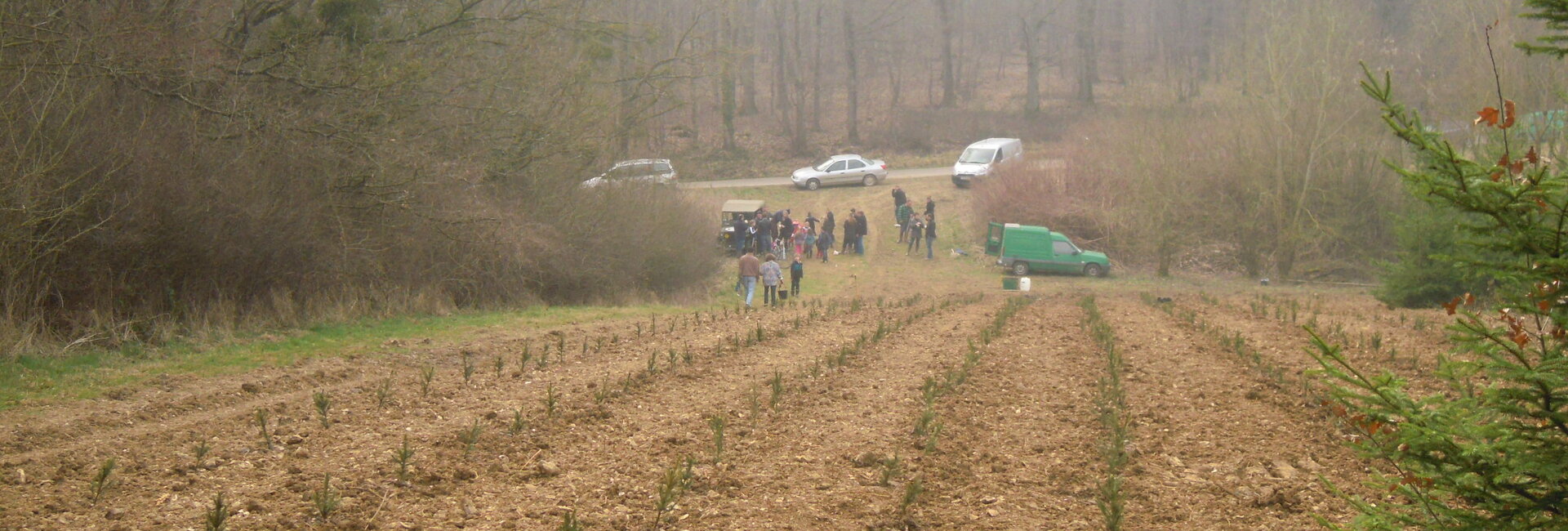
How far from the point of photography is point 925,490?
242 inches

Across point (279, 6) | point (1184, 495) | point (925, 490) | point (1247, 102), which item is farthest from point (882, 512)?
point (1247, 102)

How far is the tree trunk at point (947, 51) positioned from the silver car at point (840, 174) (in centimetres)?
1335

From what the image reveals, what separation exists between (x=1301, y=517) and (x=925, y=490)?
81.9 inches

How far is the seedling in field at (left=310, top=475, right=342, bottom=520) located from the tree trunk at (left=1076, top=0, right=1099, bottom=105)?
51074mm

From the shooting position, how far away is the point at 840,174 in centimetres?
4244

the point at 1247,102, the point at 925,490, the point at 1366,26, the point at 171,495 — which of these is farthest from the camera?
the point at 1366,26

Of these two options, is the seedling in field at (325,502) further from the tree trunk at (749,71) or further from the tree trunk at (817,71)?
Result: the tree trunk at (749,71)

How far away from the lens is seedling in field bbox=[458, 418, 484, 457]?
655 centimetres

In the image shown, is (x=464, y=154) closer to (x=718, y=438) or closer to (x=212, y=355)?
(x=212, y=355)

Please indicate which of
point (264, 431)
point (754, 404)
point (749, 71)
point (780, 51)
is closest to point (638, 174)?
point (754, 404)

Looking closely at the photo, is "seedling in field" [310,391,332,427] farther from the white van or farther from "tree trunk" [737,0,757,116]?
"tree trunk" [737,0,757,116]

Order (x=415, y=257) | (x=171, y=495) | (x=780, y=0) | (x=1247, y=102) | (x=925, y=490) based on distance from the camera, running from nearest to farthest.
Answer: (x=171, y=495)
(x=925, y=490)
(x=415, y=257)
(x=1247, y=102)
(x=780, y=0)

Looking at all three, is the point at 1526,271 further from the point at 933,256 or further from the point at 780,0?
the point at 780,0

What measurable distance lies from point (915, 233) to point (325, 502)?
94.6 feet
